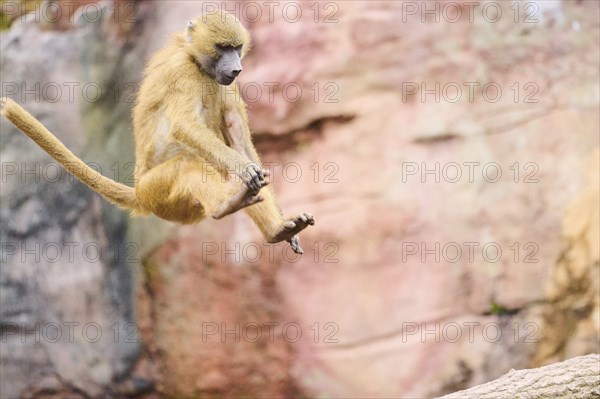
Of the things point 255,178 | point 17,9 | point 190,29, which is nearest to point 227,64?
point 190,29

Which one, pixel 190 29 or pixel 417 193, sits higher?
pixel 190 29

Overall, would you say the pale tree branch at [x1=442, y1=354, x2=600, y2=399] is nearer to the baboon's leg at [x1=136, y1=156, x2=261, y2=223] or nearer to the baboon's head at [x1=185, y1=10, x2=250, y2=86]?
the baboon's leg at [x1=136, y1=156, x2=261, y2=223]

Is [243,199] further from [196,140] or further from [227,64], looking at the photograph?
[227,64]

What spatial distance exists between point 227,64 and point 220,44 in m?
0.11

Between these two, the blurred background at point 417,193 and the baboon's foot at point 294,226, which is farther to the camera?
the blurred background at point 417,193

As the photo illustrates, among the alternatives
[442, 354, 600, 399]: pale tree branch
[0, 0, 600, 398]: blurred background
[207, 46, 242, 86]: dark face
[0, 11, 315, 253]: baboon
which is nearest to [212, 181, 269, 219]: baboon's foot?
[0, 11, 315, 253]: baboon

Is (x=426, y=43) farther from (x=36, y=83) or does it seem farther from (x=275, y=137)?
(x=36, y=83)

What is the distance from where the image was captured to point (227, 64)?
4.78 metres

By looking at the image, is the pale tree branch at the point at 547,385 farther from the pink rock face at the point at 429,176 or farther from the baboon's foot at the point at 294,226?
the pink rock face at the point at 429,176

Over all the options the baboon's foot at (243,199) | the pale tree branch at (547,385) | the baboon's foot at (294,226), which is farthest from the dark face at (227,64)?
the pale tree branch at (547,385)

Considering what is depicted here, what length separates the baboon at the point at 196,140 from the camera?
4.77m

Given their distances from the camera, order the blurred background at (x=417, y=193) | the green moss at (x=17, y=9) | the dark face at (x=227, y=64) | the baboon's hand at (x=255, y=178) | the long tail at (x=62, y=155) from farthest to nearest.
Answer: the green moss at (x=17, y=9)
the blurred background at (x=417, y=193)
the long tail at (x=62, y=155)
the dark face at (x=227, y=64)
the baboon's hand at (x=255, y=178)

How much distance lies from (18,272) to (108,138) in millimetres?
1305

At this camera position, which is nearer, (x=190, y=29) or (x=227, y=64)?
(x=227, y=64)
